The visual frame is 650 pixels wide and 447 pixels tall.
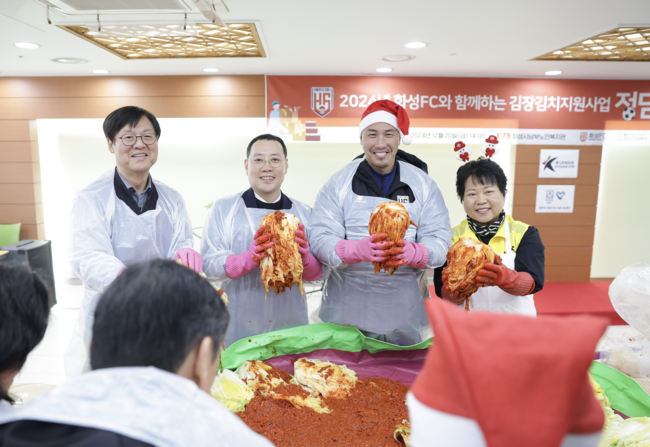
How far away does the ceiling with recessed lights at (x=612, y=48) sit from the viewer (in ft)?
11.4

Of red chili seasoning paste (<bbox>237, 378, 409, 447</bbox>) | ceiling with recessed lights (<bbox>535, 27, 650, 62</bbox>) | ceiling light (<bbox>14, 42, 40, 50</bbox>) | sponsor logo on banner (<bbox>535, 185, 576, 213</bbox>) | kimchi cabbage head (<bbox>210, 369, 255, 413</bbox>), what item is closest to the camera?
red chili seasoning paste (<bbox>237, 378, 409, 447</bbox>)

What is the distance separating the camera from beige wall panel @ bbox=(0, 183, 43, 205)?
5191 mm

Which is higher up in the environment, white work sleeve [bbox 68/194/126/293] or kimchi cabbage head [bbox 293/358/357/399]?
white work sleeve [bbox 68/194/126/293]

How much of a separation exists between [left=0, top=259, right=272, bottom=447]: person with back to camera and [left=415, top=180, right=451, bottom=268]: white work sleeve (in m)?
1.38

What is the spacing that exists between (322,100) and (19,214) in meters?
4.17

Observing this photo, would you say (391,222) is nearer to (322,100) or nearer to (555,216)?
Result: (322,100)

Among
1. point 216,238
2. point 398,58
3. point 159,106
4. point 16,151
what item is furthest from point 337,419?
point 16,151

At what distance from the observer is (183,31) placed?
2.99 meters

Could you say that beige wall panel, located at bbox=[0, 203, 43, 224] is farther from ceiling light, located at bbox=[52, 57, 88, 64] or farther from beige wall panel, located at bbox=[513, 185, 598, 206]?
beige wall panel, located at bbox=[513, 185, 598, 206]

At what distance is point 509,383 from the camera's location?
1.69ft

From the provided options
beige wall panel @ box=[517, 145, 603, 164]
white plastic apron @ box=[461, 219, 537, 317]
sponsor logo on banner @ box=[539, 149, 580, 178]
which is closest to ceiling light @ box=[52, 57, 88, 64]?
white plastic apron @ box=[461, 219, 537, 317]

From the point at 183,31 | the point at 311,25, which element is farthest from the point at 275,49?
the point at 183,31

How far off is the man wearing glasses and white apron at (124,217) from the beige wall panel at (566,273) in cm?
502

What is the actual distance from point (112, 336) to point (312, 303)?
4.39 meters
